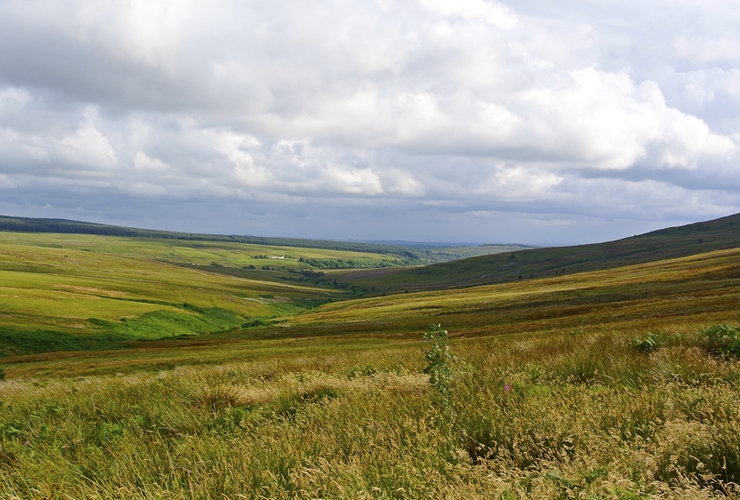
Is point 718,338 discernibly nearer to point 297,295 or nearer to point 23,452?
point 23,452

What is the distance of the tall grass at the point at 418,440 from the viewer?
4.21 meters

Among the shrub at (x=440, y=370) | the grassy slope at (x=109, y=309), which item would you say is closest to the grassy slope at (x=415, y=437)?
the shrub at (x=440, y=370)

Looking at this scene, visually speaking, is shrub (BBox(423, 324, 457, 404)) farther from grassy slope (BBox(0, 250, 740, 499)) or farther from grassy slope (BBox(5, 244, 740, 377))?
grassy slope (BBox(5, 244, 740, 377))

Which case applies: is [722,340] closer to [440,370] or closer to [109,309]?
[440,370]

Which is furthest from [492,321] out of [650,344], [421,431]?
[421,431]

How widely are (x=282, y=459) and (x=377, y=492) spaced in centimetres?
149

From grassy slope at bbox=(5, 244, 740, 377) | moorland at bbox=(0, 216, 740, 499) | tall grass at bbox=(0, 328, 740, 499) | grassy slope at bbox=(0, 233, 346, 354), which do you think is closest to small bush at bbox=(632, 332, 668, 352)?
moorland at bbox=(0, 216, 740, 499)

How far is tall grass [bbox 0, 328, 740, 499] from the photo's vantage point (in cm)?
421

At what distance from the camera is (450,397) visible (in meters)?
7.23

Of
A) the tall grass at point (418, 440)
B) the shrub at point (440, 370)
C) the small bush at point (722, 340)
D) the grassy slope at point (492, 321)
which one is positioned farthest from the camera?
the grassy slope at point (492, 321)

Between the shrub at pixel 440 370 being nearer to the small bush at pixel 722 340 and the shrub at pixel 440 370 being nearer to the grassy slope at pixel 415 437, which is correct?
the grassy slope at pixel 415 437

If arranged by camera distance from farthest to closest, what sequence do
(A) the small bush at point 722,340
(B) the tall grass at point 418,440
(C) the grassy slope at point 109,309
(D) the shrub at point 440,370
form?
1. (C) the grassy slope at point 109,309
2. (A) the small bush at point 722,340
3. (D) the shrub at point 440,370
4. (B) the tall grass at point 418,440

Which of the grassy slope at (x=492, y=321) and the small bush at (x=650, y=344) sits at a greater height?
the small bush at (x=650, y=344)

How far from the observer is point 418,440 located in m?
5.31
